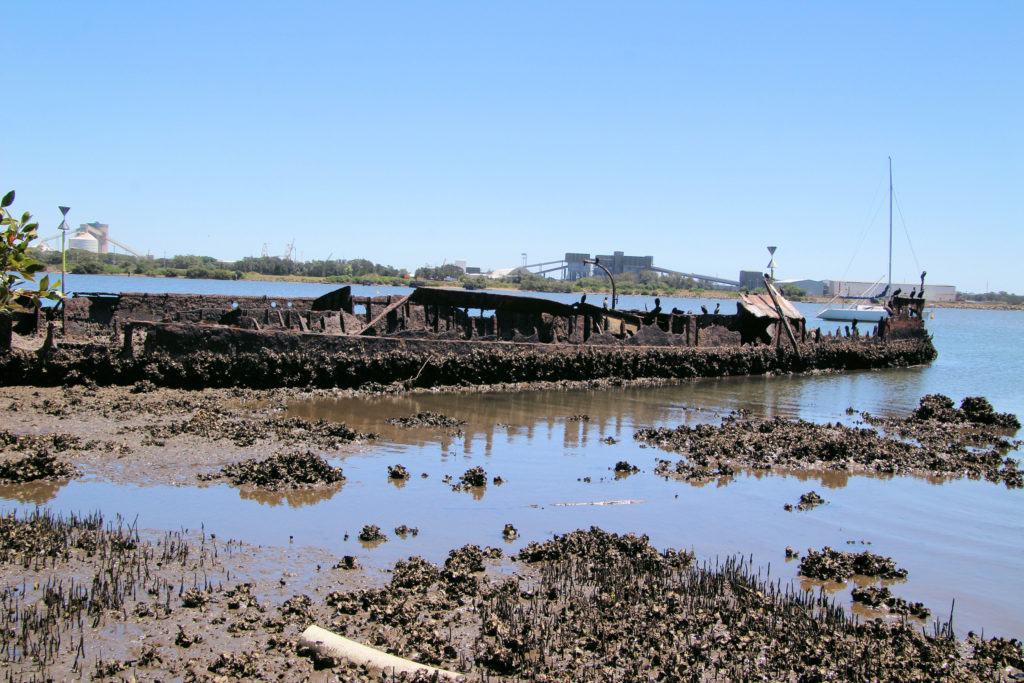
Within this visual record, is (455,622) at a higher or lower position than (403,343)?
lower

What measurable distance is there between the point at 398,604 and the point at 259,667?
3.86 ft

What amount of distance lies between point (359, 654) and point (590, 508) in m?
4.30

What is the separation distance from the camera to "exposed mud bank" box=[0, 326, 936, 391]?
47.4 feet

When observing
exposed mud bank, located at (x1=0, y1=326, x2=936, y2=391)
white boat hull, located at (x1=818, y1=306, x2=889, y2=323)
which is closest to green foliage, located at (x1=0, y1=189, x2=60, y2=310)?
exposed mud bank, located at (x1=0, y1=326, x2=936, y2=391)

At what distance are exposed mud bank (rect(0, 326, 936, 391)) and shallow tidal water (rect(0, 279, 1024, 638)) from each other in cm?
191

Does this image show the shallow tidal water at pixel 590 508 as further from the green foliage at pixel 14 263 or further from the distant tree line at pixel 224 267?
the distant tree line at pixel 224 267

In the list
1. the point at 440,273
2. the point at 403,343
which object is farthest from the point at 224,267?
the point at 403,343

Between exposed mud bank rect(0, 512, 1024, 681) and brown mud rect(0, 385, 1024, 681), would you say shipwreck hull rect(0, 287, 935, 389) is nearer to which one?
brown mud rect(0, 385, 1024, 681)

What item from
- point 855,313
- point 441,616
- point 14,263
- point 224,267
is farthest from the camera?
point 224,267

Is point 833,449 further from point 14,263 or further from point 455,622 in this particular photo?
point 14,263

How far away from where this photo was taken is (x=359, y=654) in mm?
4977

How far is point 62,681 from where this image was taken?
457cm

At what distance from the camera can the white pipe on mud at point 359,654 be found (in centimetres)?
484

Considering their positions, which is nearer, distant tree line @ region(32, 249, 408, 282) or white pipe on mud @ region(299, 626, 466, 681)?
white pipe on mud @ region(299, 626, 466, 681)
